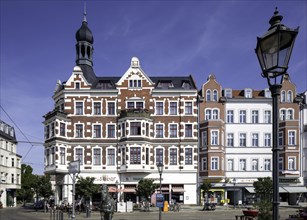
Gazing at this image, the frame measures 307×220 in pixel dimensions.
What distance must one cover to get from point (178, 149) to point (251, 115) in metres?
10.4

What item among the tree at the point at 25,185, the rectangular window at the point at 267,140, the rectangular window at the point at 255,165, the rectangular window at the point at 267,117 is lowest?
the tree at the point at 25,185

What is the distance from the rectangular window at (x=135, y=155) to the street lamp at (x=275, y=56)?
38216 mm

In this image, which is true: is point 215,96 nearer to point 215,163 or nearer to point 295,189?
point 215,163

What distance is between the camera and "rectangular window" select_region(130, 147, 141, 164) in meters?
42.7

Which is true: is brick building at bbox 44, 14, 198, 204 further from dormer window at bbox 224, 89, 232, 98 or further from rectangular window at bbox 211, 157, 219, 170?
dormer window at bbox 224, 89, 232, 98

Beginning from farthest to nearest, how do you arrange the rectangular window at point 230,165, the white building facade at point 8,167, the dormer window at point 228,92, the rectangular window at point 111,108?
the white building facade at point 8,167 → the dormer window at point 228,92 → the rectangular window at point 230,165 → the rectangular window at point 111,108

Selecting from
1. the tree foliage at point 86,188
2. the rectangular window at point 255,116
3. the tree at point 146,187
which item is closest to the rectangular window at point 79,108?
the tree foliage at point 86,188

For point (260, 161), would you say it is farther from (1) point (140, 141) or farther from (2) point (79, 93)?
(2) point (79, 93)

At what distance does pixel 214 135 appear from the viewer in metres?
44.0

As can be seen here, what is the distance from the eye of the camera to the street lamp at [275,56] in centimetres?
470

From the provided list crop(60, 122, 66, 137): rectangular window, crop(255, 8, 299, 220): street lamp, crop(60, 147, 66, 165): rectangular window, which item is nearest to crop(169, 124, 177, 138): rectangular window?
crop(60, 122, 66, 137): rectangular window

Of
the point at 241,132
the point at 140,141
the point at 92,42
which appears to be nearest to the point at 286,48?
the point at 140,141

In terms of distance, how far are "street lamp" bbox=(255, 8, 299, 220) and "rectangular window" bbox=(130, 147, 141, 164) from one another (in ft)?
125

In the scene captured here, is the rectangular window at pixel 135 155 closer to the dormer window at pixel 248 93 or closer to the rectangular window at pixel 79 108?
the rectangular window at pixel 79 108
